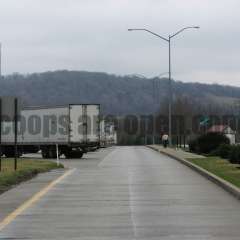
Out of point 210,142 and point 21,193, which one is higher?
point 210,142

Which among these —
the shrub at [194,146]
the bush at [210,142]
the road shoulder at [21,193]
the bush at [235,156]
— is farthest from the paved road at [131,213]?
the shrub at [194,146]

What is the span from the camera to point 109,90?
5020 inches

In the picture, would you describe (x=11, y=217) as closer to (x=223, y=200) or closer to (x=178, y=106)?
(x=223, y=200)

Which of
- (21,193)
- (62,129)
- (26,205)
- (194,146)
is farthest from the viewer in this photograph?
(194,146)

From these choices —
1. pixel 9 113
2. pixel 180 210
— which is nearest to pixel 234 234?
pixel 180 210

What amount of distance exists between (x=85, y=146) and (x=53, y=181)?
81.7 ft

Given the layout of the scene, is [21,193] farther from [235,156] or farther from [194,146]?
[194,146]

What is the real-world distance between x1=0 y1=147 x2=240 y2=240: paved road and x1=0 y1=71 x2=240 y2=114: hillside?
7976cm

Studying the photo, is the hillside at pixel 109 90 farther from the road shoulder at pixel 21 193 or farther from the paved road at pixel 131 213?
the paved road at pixel 131 213

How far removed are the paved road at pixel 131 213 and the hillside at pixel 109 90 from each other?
79.8 metres

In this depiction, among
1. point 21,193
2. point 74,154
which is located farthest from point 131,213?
point 74,154

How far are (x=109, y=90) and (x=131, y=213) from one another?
113 metres

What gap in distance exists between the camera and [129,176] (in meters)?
27.5

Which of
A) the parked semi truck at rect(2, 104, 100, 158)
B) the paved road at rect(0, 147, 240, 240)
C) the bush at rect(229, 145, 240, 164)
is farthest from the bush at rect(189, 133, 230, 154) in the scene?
the paved road at rect(0, 147, 240, 240)
